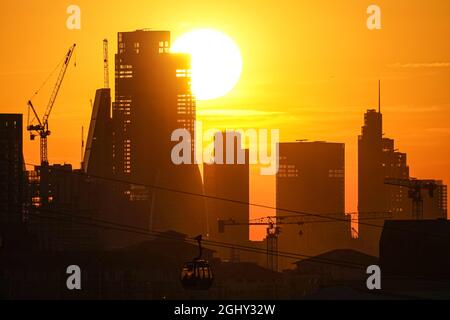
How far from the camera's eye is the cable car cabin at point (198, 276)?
184625 millimetres

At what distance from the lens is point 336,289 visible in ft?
598

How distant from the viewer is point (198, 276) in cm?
18712

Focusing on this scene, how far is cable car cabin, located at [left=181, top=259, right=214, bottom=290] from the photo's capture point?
184625mm
